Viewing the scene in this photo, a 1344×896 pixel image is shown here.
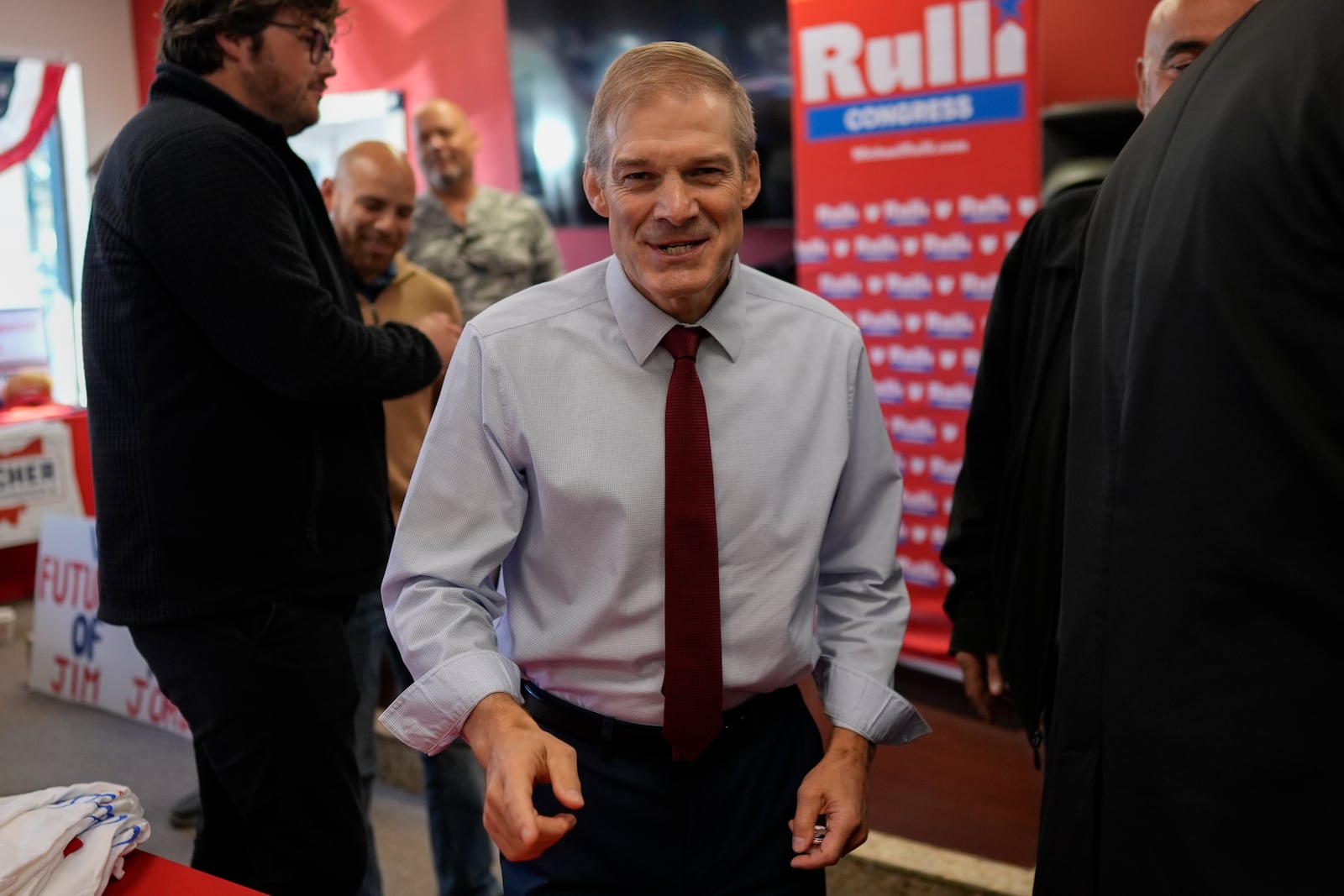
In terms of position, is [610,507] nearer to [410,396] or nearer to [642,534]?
[642,534]

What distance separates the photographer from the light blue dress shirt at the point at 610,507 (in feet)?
4.30

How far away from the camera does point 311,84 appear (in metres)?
1.88

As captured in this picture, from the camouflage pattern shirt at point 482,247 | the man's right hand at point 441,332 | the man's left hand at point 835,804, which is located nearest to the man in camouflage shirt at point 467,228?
the camouflage pattern shirt at point 482,247

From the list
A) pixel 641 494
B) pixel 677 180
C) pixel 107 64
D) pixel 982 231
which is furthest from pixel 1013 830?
pixel 107 64

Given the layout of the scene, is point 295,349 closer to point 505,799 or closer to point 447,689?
point 447,689

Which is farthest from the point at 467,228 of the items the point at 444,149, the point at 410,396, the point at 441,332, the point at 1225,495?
the point at 1225,495

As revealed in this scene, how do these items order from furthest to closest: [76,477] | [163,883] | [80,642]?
1. [76,477]
2. [80,642]
3. [163,883]

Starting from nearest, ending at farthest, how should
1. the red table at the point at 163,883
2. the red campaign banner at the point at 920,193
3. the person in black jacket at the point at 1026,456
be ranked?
the red table at the point at 163,883
the person in black jacket at the point at 1026,456
the red campaign banner at the point at 920,193

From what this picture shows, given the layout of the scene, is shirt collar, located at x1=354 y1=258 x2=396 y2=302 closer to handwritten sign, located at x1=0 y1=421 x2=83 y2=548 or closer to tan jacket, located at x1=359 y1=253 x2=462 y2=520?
tan jacket, located at x1=359 y1=253 x2=462 y2=520

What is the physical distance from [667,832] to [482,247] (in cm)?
287

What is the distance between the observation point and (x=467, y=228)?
393 cm

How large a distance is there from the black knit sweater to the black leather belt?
1.87ft

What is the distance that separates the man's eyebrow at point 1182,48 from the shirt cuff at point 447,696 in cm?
124

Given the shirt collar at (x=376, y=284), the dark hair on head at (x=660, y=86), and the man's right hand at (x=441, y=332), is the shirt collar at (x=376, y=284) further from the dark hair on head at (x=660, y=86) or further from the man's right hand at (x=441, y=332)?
the dark hair on head at (x=660, y=86)
